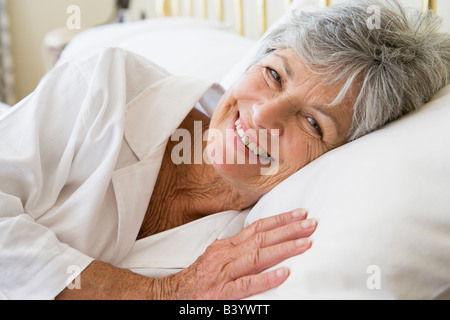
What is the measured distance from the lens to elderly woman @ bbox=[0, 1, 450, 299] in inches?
34.8

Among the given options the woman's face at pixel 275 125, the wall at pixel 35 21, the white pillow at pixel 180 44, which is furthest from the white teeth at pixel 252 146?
the wall at pixel 35 21

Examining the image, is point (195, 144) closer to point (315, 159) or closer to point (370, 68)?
point (315, 159)

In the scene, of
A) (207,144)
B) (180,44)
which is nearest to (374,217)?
(207,144)

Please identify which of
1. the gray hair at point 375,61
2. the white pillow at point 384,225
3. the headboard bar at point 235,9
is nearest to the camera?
the white pillow at point 384,225

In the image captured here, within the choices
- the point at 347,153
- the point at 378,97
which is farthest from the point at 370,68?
the point at 347,153

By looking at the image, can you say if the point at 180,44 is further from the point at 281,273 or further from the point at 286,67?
the point at 281,273

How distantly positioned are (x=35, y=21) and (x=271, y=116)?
2949mm

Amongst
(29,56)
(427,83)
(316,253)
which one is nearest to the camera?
(316,253)

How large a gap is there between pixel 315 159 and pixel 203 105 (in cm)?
43

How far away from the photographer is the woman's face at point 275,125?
3.23 feet

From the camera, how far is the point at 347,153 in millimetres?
885

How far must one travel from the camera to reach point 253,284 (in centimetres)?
79

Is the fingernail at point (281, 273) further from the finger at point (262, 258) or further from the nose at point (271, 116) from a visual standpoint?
the nose at point (271, 116)

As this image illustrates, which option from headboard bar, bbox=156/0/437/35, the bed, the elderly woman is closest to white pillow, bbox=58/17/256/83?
headboard bar, bbox=156/0/437/35
